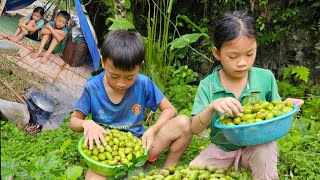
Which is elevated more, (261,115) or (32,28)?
(32,28)

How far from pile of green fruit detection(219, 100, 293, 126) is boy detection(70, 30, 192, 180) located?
20.0 inches

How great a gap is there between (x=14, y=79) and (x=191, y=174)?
5.55ft

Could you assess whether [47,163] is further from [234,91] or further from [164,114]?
[234,91]

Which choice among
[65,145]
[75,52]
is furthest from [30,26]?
[65,145]

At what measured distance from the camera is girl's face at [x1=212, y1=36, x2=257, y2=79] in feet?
8.98

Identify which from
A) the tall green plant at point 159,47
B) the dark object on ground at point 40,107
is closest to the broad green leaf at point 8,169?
the dark object on ground at point 40,107

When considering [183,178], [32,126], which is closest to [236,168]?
[183,178]

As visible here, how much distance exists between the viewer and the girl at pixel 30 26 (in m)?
3.82

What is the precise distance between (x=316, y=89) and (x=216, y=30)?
233 cm

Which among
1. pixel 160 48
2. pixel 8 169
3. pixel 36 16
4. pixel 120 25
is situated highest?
pixel 36 16

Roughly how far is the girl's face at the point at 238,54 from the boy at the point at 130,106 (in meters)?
0.48

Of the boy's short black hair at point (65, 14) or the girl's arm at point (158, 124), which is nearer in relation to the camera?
the girl's arm at point (158, 124)

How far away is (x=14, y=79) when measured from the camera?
12.3ft

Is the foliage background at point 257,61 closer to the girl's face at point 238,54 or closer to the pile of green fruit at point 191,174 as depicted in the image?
the pile of green fruit at point 191,174
